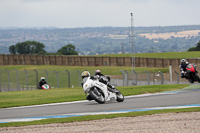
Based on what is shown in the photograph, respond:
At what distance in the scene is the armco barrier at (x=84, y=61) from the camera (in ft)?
199

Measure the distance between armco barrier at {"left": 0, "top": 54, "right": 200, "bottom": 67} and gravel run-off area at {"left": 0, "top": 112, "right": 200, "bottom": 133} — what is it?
1747 inches

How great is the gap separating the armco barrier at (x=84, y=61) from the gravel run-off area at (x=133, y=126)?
44375mm

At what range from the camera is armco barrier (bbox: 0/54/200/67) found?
2387 inches

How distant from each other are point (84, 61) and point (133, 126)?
60.5 m

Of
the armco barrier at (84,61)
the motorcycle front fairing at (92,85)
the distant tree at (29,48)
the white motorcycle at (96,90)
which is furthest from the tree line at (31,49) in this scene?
the motorcycle front fairing at (92,85)

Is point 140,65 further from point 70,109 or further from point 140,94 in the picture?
point 70,109

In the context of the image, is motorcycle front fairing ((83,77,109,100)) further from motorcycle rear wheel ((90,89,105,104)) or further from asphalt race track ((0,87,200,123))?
asphalt race track ((0,87,200,123))

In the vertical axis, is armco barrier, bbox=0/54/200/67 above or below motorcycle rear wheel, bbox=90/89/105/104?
below

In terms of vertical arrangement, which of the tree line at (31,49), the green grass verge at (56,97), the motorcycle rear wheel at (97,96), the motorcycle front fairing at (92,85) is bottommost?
the tree line at (31,49)

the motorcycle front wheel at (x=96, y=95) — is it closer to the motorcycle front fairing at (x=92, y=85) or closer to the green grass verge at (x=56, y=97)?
the motorcycle front fairing at (x=92, y=85)

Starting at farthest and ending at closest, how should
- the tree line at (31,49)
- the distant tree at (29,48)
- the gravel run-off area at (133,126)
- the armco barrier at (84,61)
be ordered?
the distant tree at (29,48) → the tree line at (31,49) → the armco barrier at (84,61) → the gravel run-off area at (133,126)

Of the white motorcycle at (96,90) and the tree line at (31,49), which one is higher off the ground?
the white motorcycle at (96,90)

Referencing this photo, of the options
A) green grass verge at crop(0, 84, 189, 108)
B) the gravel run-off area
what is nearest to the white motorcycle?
green grass verge at crop(0, 84, 189, 108)

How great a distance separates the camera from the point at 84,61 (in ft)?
230
